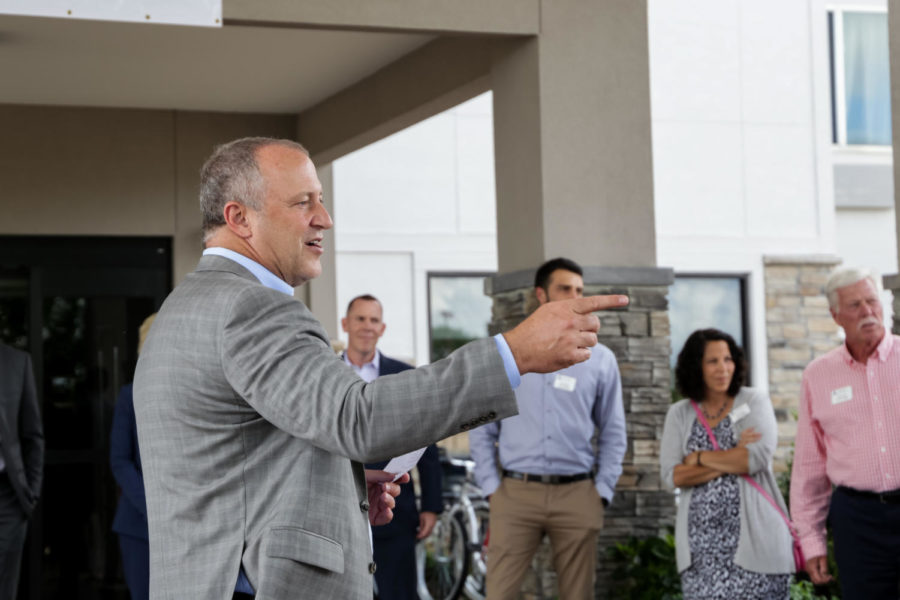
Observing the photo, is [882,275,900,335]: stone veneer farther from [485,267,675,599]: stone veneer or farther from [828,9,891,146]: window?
[828,9,891,146]: window

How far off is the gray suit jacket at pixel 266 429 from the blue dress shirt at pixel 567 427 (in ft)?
11.5

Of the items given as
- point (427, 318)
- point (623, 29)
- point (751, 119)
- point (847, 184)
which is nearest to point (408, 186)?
point (427, 318)

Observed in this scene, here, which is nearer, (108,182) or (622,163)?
(622,163)

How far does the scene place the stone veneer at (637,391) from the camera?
633cm

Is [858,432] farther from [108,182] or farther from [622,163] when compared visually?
[108,182]

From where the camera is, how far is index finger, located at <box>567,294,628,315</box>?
1.84 m

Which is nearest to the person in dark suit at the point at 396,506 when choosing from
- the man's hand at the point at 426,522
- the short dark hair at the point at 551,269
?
the man's hand at the point at 426,522

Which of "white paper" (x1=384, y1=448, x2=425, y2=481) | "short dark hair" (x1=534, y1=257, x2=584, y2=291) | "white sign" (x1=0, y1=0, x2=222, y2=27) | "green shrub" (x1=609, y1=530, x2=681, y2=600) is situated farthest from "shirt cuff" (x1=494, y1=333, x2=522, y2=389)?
"green shrub" (x1=609, y1=530, x2=681, y2=600)

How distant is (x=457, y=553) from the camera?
900 cm

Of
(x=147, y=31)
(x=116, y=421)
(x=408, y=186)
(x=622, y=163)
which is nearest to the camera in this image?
(x=116, y=421)

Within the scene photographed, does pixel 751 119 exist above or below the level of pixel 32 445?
above

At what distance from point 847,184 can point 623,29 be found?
844cm

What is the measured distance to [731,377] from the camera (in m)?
5.50

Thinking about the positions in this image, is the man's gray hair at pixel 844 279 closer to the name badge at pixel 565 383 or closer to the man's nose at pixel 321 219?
the name badge at pixel 565 383
